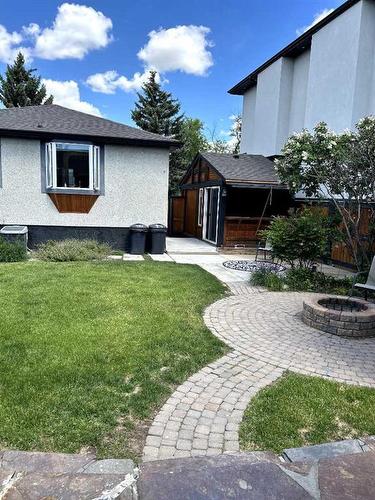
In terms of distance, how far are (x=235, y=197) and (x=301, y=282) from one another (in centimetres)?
703

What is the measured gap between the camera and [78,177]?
12172 millimetres

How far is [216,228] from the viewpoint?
47.9 feet

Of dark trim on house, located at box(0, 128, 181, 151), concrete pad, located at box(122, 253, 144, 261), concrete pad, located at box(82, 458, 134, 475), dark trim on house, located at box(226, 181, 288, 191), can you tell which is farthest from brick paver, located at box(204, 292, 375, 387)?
dark trim on house, located at box(0, 128, 181, 151)

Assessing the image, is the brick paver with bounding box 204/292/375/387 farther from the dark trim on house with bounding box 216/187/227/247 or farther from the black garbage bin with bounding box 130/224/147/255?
the dark trim on house with bounding box 216/187/227/247

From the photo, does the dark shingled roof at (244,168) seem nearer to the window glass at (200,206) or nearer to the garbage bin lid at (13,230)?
the window glass at (200,206)

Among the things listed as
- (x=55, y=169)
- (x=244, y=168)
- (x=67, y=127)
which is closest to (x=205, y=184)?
(x=244, y=168)

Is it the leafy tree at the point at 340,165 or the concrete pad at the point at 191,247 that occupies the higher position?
the leafy tree at the point at 340,165

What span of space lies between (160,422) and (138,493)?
2.84 ft

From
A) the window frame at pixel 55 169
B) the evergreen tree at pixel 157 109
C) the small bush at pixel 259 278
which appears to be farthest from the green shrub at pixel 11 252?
the evergreen tree at pixel 157 109

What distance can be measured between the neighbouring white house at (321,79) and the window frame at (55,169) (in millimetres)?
7885

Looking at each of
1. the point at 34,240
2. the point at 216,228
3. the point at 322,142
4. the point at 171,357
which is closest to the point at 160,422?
the point at 171,357

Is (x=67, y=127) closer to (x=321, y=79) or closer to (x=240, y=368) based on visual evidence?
(x=321, y=79)

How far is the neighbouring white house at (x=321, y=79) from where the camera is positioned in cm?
1180

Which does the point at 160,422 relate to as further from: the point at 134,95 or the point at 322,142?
the point at 134,95
